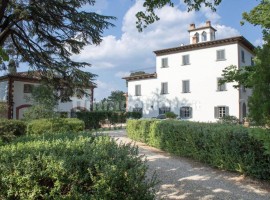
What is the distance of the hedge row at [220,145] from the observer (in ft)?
22.8

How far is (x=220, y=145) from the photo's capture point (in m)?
8.16

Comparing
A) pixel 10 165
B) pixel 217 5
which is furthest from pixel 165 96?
pixel 10 165

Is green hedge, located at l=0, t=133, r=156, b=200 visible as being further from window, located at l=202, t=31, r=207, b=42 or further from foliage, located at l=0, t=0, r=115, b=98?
window, located at l=202, t=31, r=207, b=42

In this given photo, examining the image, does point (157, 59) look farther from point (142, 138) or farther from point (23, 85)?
point (142, 138)

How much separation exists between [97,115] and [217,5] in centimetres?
2235

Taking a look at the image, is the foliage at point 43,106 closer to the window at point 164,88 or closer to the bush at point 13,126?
the bush at point 13,126

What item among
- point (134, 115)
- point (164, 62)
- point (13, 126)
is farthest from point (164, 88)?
point (13, 126)

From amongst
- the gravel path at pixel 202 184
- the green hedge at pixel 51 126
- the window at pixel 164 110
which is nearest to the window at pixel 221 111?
the window at pixel 164 110

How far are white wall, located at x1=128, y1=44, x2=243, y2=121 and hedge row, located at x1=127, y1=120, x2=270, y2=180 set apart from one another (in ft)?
68.6

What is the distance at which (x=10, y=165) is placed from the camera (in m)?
3.65

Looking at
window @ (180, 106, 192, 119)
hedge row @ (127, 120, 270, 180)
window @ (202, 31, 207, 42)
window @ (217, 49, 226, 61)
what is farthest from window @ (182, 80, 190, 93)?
hedge row @ (127, 120, 270, 180)

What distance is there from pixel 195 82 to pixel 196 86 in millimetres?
500

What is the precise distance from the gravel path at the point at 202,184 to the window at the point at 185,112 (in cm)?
2517

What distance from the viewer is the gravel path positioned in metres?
5.99
